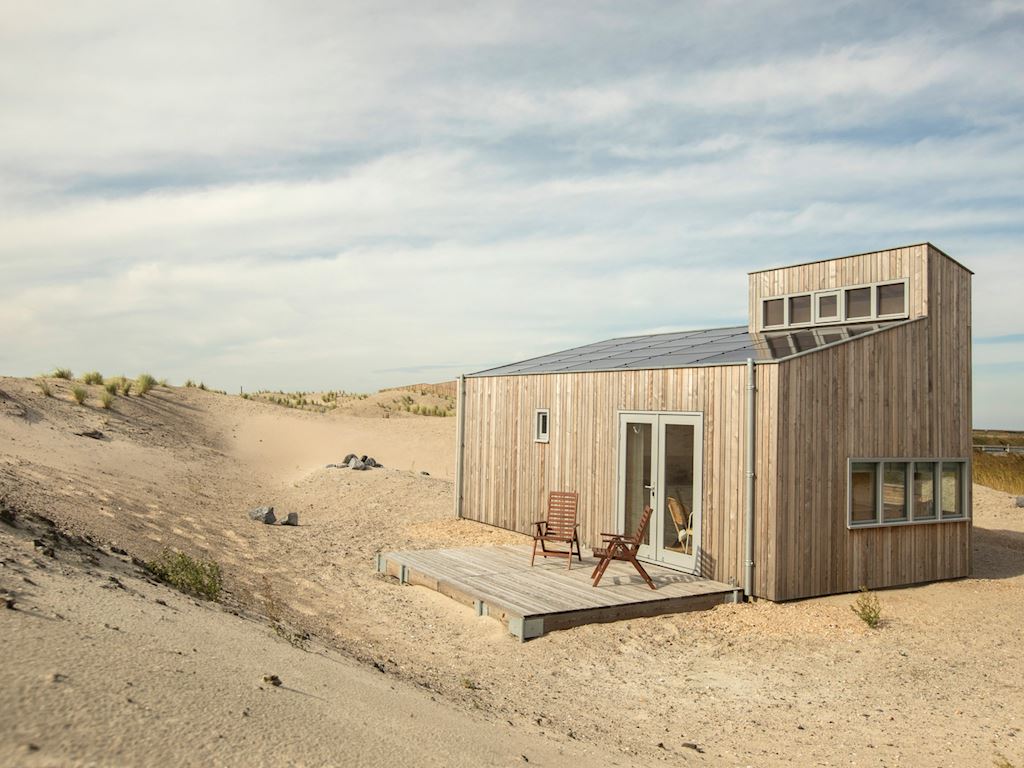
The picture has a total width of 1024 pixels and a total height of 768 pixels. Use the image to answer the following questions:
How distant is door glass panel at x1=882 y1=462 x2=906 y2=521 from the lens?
377 inches

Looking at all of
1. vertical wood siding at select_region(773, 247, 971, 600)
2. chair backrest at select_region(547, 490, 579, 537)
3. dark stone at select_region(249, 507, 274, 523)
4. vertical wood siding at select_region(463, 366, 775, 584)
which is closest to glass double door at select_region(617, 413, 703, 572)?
vertical wood siding at select_region(463, 366, 775, 584)

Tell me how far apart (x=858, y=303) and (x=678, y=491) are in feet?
13.0

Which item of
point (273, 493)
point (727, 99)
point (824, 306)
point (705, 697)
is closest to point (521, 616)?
point (705, 697)

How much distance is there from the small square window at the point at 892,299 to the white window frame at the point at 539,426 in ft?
16.7

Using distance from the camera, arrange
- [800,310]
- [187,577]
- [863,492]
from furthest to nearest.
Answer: [800,310] → [863,492] → [187,577]

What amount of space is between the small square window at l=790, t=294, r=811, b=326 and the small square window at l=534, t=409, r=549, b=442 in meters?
4.09

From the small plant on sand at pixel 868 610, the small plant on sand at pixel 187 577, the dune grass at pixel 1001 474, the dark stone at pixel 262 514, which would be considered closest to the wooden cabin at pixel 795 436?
the small plant on sand at pixel 868 610

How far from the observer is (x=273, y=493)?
18.2 meters

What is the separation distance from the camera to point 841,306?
10.9m

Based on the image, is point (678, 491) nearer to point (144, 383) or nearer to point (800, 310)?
point (800, 310)

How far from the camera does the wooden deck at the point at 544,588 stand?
7.73 meters

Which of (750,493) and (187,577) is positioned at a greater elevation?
(750,493)

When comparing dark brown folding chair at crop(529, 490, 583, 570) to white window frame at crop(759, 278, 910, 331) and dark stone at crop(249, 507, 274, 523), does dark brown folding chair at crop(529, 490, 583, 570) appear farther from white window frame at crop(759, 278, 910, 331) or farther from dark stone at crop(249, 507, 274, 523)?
dark stone at crop(249, 507, 274, 523)

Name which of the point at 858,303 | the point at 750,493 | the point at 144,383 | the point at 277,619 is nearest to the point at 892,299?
the point at 858,303
